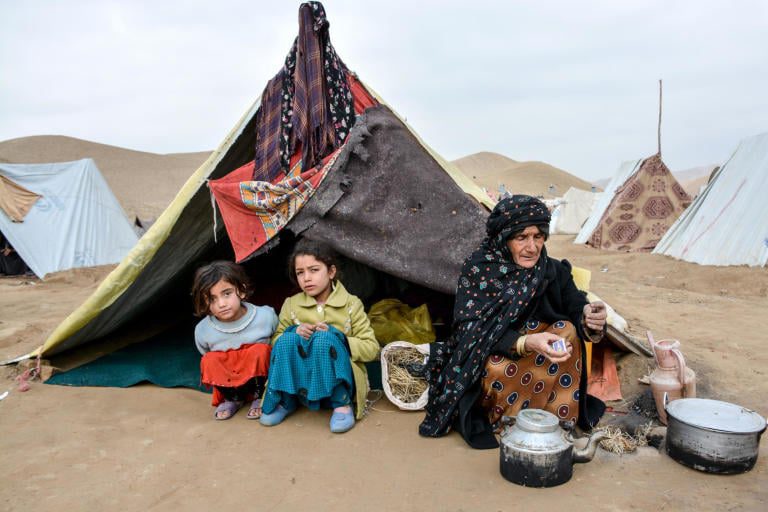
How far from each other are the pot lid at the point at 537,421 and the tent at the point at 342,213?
3.10ft

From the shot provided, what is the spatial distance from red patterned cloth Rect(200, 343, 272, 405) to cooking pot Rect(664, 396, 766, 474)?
6.03ft

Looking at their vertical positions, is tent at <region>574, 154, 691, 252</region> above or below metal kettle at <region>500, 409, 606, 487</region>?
above

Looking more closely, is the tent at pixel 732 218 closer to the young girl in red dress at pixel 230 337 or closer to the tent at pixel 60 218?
the young girl in red dress at pixel 230 337

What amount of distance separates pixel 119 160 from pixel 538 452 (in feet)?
161

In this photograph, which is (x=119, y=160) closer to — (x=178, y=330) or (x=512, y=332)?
(x=178, y=330)

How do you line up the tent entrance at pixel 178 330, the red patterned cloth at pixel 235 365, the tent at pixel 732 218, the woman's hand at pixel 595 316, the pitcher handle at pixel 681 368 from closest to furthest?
the woman's hand at pixel 595 316
the pitcher handle at pixel 681 368
the red patterned cloth at pixel 235 365
the tent entrance at pixel 178 330
the tent at pixel 732 218

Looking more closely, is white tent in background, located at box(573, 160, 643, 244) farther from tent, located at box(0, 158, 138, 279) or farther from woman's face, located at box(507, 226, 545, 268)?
woman's face, located at box(507, 226, 545, 268)

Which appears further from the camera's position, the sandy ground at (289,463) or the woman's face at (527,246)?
the woman's face at (527,246)

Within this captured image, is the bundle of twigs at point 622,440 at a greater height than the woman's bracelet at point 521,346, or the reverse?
the woman's bracelet at point 521,346

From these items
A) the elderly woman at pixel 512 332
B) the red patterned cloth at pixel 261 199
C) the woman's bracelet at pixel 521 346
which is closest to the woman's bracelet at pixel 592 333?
the elderly woman at pixel 512 332

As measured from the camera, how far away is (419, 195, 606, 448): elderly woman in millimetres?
2387

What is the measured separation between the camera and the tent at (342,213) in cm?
299

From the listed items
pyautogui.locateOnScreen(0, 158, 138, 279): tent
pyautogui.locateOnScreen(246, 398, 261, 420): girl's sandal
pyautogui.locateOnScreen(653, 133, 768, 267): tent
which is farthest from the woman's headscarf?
pyautogui.locateOnScreen(0, 158, 138, 279): tent

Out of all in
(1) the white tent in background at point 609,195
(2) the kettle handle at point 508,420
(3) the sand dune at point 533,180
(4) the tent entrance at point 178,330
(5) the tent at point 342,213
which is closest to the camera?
(2) the kettle handle at point 508,420
